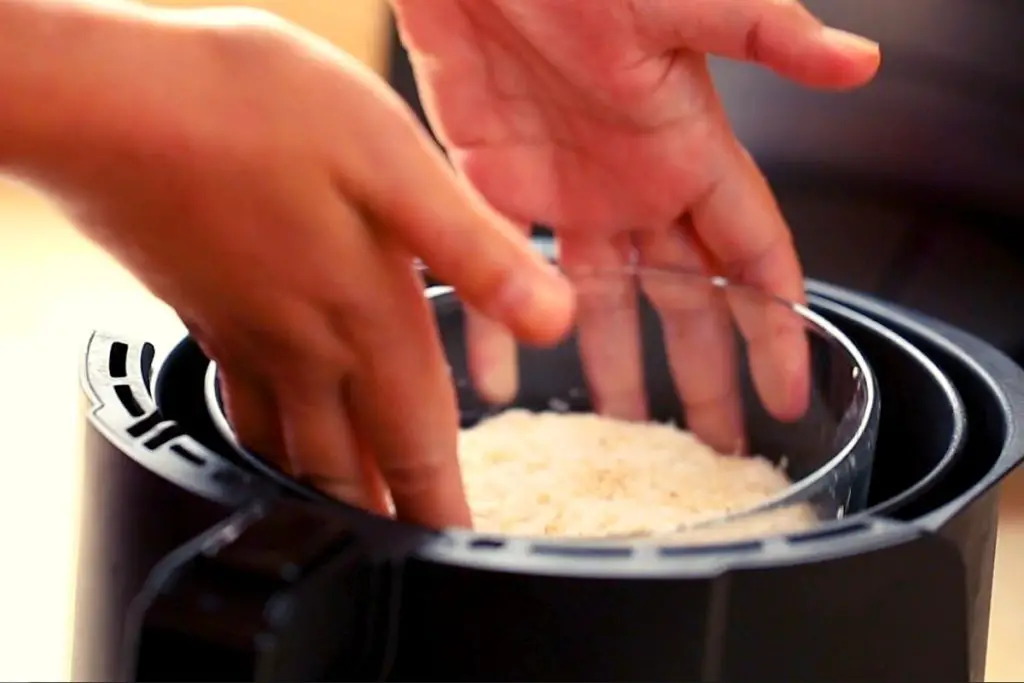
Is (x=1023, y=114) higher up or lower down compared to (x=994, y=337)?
higher up

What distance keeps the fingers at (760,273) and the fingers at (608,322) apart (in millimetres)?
46

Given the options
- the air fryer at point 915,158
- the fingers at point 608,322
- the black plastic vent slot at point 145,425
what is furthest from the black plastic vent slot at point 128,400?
the air fryer at point 915,158

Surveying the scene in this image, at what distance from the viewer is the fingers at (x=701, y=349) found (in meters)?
0.54

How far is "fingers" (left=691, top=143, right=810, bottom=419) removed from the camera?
51 centimetres

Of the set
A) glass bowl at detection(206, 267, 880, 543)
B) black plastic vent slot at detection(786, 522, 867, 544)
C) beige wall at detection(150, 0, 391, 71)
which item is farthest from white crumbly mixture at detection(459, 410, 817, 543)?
beige wall at detection(150, 0, 391, 71)

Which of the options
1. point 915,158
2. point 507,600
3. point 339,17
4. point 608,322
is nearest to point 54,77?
point 507,600

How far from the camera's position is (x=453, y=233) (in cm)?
32

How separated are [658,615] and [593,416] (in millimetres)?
275

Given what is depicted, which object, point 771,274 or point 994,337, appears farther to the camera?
point 994,337

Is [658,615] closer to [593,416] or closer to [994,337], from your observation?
[593,416]

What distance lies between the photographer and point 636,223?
0.57 meters

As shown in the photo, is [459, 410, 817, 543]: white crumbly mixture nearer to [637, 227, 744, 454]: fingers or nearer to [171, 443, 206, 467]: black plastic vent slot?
[637, 227, 744, 454]: fingers

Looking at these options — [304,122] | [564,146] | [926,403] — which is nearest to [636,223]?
[564,146]

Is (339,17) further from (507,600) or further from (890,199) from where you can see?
(507,600)
